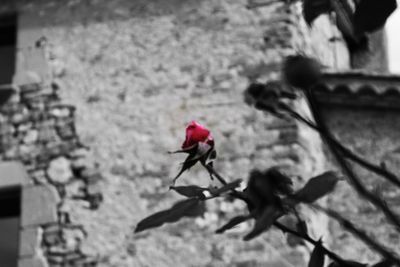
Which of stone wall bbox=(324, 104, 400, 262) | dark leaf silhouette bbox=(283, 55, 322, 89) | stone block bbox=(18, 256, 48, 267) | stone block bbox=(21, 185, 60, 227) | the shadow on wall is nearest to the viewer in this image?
dark leaf silhouette bbox=(283, 55, 322, 89)

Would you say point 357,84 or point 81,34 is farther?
point 81,34

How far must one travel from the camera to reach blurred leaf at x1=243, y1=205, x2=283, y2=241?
5.03 feet

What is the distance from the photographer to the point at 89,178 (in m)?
6.43

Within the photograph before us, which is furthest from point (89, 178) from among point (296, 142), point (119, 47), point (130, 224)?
point (296, 142)

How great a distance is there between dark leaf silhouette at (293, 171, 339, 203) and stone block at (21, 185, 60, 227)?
4.88 metres

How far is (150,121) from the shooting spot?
6.48 m

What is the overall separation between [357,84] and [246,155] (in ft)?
2.78

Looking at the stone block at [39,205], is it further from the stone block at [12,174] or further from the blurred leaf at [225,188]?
the blurred leaf at [225,188]

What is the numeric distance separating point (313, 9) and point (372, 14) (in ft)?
0.42

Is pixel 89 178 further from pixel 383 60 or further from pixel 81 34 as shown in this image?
pixel 383 60

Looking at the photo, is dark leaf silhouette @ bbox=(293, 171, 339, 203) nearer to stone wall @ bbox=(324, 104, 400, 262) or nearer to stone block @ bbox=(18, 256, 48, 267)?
stone wall @ bbox=(324, 104, 400, 262)

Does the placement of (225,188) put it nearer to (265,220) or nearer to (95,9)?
(265,220)

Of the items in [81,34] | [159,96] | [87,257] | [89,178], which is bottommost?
[87,257]

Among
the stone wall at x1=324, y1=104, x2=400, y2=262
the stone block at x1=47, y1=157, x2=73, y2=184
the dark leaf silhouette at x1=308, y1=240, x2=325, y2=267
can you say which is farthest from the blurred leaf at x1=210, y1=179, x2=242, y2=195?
the stone block at x1=47, y1=157, x2=73, y2=184
